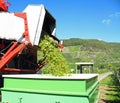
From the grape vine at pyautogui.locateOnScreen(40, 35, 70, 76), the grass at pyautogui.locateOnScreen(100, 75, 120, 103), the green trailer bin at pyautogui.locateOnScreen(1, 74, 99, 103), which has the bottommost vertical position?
the grass at pyautogui.locateOnScreen(100, 75, 120, 103)

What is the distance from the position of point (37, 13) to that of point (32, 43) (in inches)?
94.4

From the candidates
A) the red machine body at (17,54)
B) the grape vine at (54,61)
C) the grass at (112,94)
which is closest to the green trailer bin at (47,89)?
the grape vine at (54,61)

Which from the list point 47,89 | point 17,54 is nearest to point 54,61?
point 47,89

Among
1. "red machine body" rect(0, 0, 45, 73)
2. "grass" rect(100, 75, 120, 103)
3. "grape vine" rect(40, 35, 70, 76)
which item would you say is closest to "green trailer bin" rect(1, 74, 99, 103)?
"grape vine" rect(40, 35, 70, 76)

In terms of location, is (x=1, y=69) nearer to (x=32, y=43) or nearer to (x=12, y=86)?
(x=32, y=43)

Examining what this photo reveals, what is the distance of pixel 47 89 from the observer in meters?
11.1

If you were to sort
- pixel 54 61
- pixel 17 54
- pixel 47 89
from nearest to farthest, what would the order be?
pixel 47 89, pixel 54 61, pixel 17 54

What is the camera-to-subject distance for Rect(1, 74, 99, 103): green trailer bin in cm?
1014

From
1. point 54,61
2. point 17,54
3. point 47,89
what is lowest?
point 47,89

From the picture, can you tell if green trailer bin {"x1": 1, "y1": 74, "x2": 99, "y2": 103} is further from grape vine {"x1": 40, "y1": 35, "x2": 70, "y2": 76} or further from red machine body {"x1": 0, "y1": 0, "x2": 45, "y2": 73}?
red machine body {"x1": 0, "y1": 0, "x2": 45, "y2": 73}

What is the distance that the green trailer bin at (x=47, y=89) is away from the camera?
10141 mm

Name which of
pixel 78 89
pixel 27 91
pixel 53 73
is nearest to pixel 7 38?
pixel 53 73

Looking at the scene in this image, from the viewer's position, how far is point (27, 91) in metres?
11.6

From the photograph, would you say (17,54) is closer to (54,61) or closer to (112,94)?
(54,61)
